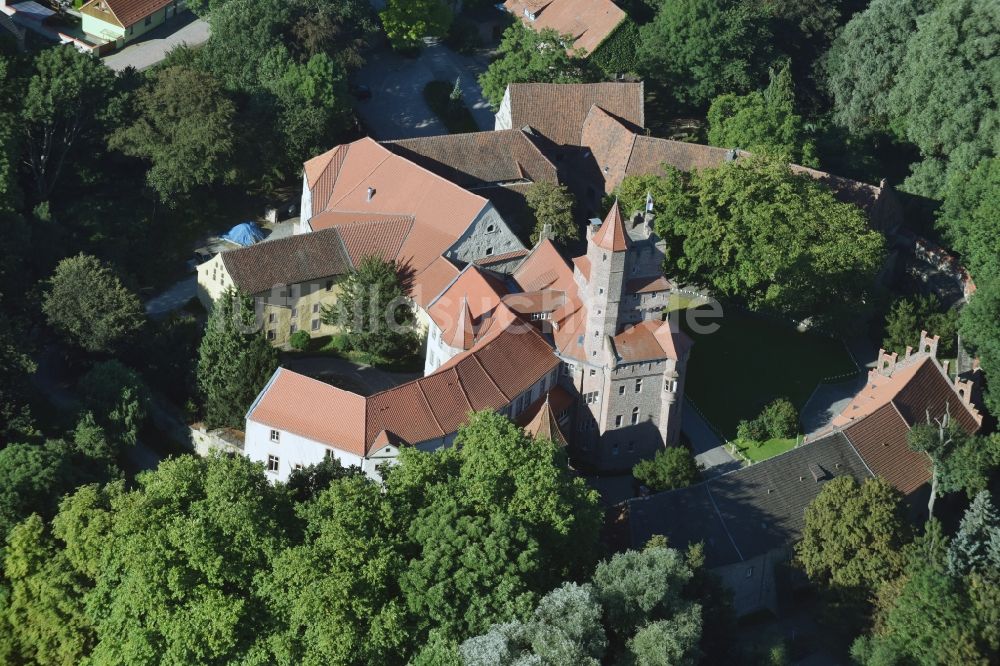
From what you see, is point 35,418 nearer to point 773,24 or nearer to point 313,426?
point 313,426

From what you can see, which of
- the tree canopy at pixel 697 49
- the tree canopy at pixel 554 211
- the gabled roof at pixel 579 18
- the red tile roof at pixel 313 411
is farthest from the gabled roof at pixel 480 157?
the red tile roof at pixel 313 411

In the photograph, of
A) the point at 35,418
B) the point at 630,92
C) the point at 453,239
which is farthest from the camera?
the point at 630,92

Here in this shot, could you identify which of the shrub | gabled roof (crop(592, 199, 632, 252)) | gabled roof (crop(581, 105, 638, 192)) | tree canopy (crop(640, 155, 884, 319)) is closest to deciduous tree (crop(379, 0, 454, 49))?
gabled roof (crop(581, 105, 638, 192))

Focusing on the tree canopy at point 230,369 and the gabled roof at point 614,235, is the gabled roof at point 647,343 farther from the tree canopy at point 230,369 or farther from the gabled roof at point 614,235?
the tree canopy at point 230,369

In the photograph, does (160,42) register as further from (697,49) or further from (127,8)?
(697,49)

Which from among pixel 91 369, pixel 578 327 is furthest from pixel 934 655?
pixel 91 369

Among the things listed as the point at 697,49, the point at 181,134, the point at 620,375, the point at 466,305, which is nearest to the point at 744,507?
the point at 620,375
